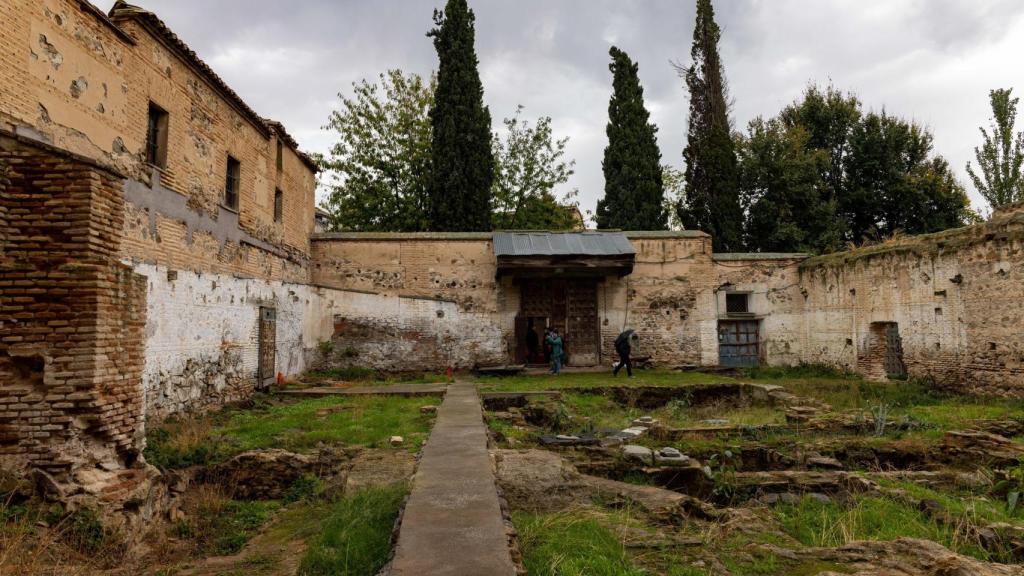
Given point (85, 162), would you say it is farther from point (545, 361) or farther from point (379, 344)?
point (545, 361)

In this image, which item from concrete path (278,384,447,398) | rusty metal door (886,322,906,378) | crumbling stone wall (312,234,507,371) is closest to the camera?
concrete path (278,384,447,398)

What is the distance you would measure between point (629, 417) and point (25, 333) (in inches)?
343

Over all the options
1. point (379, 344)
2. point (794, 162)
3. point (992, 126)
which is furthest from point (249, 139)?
point (992, 126)

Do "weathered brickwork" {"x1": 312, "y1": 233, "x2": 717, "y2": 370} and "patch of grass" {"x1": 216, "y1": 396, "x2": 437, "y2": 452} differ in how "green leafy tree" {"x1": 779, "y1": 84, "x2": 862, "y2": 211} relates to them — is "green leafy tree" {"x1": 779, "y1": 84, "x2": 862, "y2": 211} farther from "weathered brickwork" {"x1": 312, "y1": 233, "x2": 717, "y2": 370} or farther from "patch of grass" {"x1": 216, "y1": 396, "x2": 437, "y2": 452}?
"patch of grass" {"x1": 216, "y1": 396, "x2": 437, "y2": 452}

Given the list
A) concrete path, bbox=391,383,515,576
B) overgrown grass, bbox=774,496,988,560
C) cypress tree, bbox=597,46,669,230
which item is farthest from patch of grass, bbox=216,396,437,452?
cypress tree, bbox=597,46,669,230

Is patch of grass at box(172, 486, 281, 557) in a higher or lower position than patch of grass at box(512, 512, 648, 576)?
lower

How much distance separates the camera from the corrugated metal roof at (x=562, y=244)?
16.6 metres

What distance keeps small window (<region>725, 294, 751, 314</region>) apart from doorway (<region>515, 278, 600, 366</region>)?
4587mm

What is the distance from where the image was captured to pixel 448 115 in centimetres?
2242

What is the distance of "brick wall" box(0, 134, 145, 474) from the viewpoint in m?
5.20

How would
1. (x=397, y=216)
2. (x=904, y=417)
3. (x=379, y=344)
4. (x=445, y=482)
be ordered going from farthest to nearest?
1. (x=397, y=216)
2. (x=379, y=344)
3. (x=904, y=417)
4. (x=445, y=482)

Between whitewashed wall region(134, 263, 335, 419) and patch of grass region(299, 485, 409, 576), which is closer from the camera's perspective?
patch of grass region(299, 485, 409, 576)

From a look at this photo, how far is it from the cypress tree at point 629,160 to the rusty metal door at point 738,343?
257 inches

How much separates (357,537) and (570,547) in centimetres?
164
